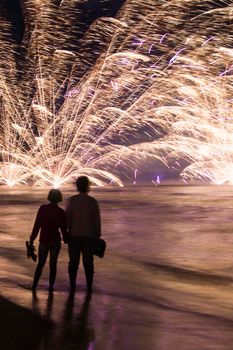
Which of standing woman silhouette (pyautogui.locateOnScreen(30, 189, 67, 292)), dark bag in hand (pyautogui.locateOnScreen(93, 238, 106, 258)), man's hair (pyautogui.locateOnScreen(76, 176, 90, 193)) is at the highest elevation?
man's hair (pyautogui.locateOnScreen(76, 176, 90, 193))

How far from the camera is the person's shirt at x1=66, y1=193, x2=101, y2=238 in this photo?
29.8 feet

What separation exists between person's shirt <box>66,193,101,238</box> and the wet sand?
2.88 ft

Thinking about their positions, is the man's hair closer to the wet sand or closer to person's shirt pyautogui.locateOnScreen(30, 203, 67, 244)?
person's shirt pyautogui.locateOnScreen(30, 203, 67, 244)

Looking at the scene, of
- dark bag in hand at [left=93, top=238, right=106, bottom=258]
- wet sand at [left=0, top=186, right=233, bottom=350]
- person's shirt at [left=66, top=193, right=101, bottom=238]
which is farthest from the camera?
dark bag in hand at [left=93, top=238, right=106, bottom=258]

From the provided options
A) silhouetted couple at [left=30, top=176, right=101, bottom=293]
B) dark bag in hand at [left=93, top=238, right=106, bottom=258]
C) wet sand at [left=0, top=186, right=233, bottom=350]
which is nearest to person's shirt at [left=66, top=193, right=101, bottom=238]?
silhouetted couple at [left=30, top=176, right=101, bottom=293]

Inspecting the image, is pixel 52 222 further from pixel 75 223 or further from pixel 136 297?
pixel 136 297

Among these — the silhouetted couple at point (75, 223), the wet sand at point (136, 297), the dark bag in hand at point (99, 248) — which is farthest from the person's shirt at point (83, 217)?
the wet sand at point (136, 297)

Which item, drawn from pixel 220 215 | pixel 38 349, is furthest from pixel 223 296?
pixel 220 215

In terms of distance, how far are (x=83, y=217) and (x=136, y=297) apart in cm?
187

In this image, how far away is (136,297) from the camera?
10281 millimetres

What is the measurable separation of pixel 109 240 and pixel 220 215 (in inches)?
467

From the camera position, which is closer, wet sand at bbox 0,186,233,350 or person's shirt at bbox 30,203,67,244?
wet sand at bbox 0,186,233,350

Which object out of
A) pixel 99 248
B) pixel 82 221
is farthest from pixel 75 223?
pixel 99 248

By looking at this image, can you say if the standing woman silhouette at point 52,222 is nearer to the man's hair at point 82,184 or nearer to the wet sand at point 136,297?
the man's hair at point 82,184
